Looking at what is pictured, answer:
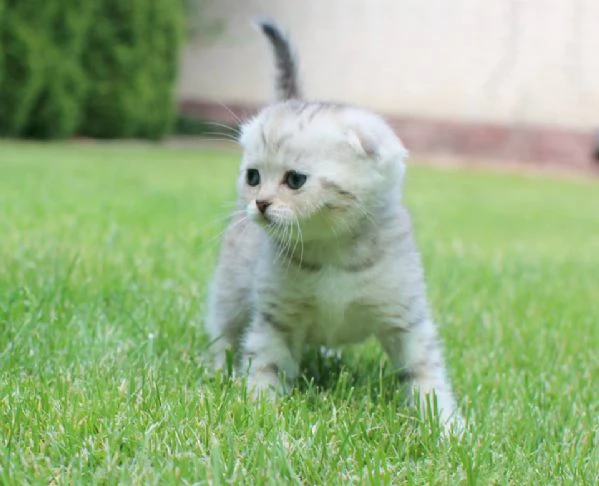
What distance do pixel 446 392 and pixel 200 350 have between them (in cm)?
76

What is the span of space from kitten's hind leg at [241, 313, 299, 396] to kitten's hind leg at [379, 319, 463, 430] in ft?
0.88

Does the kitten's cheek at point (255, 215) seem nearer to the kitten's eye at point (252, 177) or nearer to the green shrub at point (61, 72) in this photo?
the kitten's eye at point (252, 177)

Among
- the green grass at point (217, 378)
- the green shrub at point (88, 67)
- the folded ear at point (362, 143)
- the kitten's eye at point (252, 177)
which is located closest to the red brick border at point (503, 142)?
the green shrub at point (88, 67)

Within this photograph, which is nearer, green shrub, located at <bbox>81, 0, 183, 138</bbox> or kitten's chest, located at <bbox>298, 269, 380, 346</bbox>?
kitten's chest, located at <bbox>298, 269, 380, 346</bbox>

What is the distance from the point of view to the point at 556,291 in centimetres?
434

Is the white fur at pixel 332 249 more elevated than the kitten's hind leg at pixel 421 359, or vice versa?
the white fur at pixel 332 249

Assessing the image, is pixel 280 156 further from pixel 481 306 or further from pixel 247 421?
pixel 481 306

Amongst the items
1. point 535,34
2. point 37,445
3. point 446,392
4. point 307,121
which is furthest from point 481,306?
point 535,34

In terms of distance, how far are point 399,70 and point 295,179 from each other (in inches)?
496

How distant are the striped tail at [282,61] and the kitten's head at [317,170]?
68cm

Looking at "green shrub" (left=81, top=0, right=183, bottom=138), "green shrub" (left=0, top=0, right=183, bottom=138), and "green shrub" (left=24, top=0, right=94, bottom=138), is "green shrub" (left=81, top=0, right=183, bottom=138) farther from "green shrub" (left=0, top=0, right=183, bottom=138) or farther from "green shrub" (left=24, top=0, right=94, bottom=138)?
"green shrub" (left=24, top=0, right=94, bottom=138)

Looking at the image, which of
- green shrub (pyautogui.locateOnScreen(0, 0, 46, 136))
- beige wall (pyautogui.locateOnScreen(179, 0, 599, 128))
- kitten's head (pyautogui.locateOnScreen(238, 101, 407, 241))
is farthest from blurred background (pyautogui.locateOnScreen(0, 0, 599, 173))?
kitten's head (pyautogui.locateOnScreen(238, 101, 407, 241))

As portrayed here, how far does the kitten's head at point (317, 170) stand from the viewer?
7.50 feet

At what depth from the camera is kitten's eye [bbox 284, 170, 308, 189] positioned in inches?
90.3
